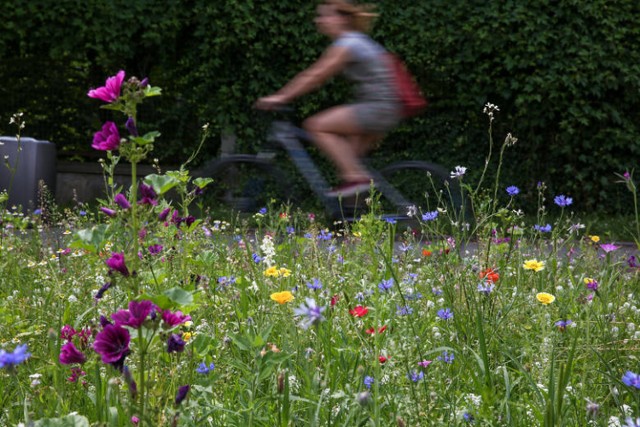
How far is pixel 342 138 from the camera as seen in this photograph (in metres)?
5.53

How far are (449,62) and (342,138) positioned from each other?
15.1 ft

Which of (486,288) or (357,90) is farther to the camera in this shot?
(357,90)

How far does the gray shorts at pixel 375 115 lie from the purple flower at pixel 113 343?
435 centimetres

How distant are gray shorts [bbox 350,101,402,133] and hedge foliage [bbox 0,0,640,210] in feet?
14.4

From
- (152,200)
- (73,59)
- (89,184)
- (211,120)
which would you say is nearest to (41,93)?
(73,59)

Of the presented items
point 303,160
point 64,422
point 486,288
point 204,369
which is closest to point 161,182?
point 64,422

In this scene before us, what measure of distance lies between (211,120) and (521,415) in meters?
8.54

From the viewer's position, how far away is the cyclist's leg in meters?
5.42

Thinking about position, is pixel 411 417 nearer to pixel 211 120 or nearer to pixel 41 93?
pixel 211 120

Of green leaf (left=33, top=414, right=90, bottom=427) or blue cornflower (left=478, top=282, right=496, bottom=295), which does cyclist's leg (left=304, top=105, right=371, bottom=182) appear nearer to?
blue cornflower (left=478, top=282, right=496, bottom=295)

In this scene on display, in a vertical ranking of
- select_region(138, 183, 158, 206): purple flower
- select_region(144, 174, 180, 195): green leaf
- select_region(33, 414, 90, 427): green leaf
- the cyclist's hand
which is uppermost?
select_region(144, 174, 180, 195): green leaf

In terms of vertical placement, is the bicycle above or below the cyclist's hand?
below

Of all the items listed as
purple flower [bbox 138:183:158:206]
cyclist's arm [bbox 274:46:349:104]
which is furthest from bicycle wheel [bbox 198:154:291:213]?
purple flower [bbox 138:183:158:206]

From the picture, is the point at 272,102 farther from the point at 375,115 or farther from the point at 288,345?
the point at 288,345
